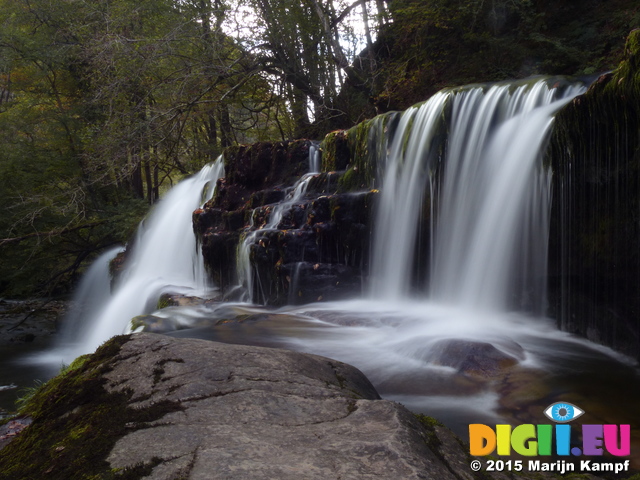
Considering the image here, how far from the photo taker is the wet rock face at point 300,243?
25.2ft

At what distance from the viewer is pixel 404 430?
1783mm

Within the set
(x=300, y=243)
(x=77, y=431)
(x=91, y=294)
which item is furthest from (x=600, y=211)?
(x=91, y=294)

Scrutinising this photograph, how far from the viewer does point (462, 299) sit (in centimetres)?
643

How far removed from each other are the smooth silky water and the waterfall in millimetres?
489

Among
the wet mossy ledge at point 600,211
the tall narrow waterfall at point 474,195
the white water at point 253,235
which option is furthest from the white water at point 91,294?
the wet mossy ledge at point 600,211

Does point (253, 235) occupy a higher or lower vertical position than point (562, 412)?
higher

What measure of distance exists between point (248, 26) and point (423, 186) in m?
8.56

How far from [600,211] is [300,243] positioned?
14.5 ft

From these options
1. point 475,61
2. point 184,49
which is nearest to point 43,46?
point 184,49

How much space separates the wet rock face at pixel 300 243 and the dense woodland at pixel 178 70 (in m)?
4.35

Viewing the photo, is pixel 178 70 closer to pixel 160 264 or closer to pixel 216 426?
pixel 160 264

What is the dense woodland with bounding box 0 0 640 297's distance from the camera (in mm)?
11133

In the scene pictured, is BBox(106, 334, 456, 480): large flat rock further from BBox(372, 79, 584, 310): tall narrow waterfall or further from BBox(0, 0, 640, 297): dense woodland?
BBox(0, 0, 640, 297): dense woodland

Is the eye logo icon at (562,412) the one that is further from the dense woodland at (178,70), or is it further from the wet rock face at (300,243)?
the dense woodland at (178,70)
